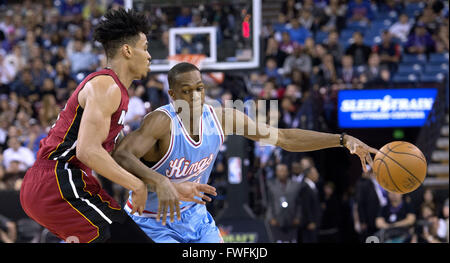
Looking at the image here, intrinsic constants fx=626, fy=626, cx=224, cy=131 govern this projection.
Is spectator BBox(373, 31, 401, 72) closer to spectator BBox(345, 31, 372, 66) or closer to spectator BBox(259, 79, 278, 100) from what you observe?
spectator BBox(345, 31, 372, 66)

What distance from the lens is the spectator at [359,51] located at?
1084 cm


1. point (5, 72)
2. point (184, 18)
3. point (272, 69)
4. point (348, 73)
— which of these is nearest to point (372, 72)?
point (348, 73)

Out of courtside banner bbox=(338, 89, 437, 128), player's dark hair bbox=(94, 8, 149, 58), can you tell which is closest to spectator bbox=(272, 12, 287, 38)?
courtside banner bbox=(338, 89, 437, 128)

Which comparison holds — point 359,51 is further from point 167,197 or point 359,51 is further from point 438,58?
point 167,197

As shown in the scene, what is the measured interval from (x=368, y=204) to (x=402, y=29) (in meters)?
4.30

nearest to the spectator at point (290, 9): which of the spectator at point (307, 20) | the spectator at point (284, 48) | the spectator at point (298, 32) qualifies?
the spectator at point (307, 20)

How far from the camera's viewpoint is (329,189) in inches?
371

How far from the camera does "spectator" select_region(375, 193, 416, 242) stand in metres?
8.19

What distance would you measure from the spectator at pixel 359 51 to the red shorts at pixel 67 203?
797 centimetres

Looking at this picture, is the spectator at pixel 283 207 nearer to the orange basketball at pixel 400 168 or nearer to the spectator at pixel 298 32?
the spectator at pixel 298 32

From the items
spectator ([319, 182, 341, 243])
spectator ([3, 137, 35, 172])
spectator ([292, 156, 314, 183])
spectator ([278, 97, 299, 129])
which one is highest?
spectator ([278, 97, 299, 129])

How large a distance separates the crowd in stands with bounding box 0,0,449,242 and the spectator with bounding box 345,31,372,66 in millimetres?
17
